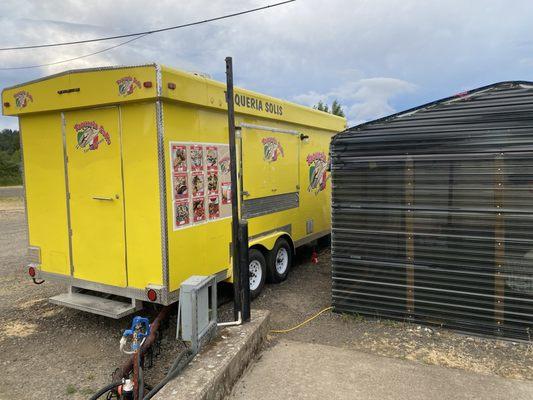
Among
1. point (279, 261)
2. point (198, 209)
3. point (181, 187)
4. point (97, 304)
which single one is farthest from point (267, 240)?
point (97, 304)

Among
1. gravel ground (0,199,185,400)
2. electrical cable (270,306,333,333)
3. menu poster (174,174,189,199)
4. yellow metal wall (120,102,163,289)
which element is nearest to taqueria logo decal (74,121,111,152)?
yellow metal wall (120,102,163,289)

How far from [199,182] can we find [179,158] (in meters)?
0.43

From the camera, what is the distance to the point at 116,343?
464cm

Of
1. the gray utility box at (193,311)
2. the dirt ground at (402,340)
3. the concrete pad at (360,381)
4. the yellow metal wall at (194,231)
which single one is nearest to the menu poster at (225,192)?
the yellow metal wall at (194,231)

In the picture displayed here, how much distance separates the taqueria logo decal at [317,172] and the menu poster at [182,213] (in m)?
3.36

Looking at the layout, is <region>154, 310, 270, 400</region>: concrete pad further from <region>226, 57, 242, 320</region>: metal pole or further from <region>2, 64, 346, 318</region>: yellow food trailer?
<region>2, 64, 346, 318</region>: yellow food trailer

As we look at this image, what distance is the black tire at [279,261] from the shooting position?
20.9ft

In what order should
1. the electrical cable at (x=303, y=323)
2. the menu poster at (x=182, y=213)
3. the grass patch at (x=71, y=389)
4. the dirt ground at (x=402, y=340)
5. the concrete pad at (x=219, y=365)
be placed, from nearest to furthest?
the concrete pad at (x=219, y=365) → the grass patch at (x=71, y=389) → the dirt ground at (x=402, y=340) → the menu poster at (x=182, y=213) → the electrical cable at (x=303, y=323)

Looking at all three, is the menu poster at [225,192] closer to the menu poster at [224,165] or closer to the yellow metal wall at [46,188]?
the menu poster at [224,165]

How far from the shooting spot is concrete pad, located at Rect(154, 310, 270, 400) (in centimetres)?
306

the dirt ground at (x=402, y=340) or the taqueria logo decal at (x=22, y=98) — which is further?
the taqueria logo decal at (x=22, y=98)

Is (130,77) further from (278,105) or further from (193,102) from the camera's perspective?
(278,105)

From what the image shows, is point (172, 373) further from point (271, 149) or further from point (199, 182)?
point (271, 149)

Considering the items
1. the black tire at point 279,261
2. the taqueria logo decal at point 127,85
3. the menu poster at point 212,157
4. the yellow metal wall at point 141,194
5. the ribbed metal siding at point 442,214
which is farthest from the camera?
the black tire at point 279,261
